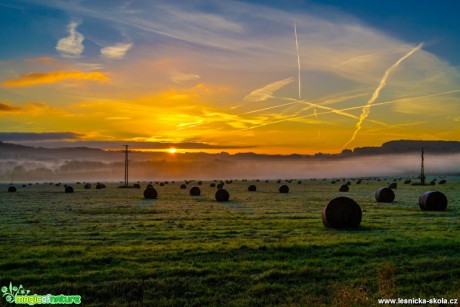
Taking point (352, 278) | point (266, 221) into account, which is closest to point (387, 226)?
point (266, 221)

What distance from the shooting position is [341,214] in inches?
908

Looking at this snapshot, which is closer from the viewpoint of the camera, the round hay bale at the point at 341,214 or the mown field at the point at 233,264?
the mown field at the point at 233,264

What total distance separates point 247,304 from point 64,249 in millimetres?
8906

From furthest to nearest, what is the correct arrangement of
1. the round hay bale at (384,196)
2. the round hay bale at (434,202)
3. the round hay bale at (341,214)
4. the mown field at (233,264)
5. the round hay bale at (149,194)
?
1. the round hay bale at (149,194)
2. the round hay bale at (384,196)
3. the round hay bale at (434,202)
4. the round hay bale at (341,214)
5. the mown field at (233,264)

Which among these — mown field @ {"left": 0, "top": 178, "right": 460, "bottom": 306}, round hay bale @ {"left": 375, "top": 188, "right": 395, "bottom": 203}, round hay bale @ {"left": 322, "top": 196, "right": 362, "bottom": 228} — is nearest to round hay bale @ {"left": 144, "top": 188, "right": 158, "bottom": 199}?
round hay bale @ {"left": 375, "top": 188, "right": 395, "bottom": 203}

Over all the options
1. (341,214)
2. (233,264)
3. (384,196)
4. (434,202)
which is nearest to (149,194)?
(384,196)

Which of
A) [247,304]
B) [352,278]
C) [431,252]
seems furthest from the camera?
[431,252]

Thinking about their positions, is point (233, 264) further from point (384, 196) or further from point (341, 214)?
point (384, 196)

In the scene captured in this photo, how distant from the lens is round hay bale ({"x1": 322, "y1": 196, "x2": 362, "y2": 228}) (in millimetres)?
22938

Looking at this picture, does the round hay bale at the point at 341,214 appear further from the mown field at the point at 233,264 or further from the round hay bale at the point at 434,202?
the round hay bale at the point at 434,202

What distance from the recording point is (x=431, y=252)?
15.8 m

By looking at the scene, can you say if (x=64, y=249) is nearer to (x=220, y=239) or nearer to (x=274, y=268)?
(x=220, y=239)

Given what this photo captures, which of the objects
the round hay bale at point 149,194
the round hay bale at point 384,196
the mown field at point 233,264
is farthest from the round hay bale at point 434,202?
the round hay bale at point 149,194

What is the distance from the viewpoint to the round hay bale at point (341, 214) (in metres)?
22.9
